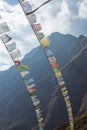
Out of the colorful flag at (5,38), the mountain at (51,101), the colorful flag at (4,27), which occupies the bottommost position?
the mountain at (51,101)

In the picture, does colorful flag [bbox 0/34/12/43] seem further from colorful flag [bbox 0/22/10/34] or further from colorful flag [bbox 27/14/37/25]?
colorful flag [bbox 27/14/37/25]

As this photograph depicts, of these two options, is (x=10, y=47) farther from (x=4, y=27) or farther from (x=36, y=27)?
(x=36, y=27)

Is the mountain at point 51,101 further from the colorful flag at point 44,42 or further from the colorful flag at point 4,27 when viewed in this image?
the colorful flag at point 4,27

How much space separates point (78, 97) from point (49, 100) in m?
23.7

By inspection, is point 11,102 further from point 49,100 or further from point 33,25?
point 33,25

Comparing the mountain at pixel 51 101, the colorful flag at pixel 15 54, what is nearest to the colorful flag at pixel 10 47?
the colorful flag at pixel 15 54

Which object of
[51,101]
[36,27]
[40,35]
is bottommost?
[51,101]

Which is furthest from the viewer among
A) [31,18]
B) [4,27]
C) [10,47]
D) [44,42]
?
[44,42]

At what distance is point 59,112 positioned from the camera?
144125 mm

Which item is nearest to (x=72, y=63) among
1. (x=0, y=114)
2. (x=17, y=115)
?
(x=17, y=115)

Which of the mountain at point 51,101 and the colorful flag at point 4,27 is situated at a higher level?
the colorful flag at point 4,27

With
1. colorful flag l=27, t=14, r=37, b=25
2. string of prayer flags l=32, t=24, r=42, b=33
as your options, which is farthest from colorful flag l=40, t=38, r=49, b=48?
colorful flag l=27, t=14, r=37, b=25

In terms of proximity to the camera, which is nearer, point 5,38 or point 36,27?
point 5,38

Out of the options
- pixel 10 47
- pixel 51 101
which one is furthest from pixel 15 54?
pixel 51 101
